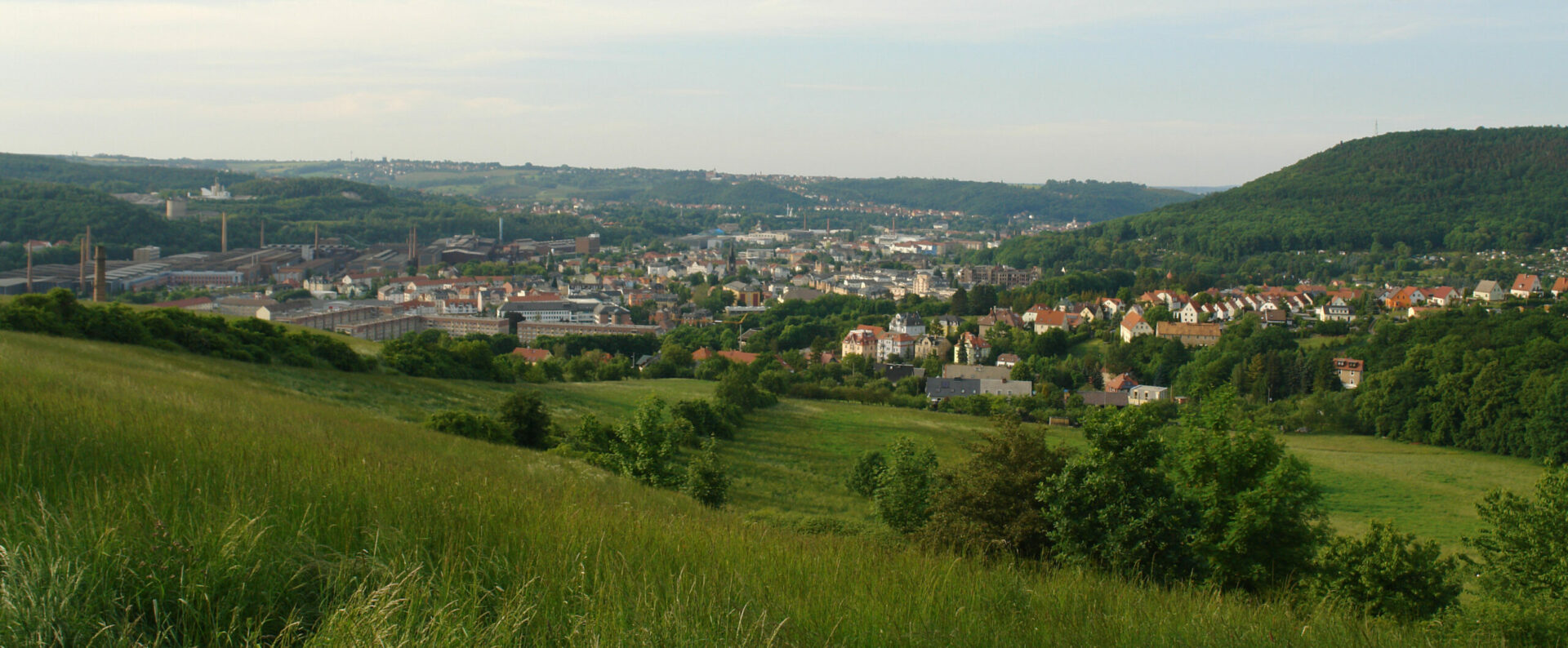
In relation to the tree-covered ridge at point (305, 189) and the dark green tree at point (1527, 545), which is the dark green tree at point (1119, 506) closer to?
the dark green tree at point (1527, 545)

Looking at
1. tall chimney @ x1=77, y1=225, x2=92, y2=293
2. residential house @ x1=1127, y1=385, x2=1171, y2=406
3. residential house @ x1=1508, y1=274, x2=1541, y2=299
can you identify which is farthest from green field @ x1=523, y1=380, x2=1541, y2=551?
tall chimney @ x1=77, y1=225, x2=92, y2=293

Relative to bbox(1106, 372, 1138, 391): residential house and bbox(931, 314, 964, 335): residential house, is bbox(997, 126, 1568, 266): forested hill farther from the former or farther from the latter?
bbox(1106, 372, 1138, 391): residential house

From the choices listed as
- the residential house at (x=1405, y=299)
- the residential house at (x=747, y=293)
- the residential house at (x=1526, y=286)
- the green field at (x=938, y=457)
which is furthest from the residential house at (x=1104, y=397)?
the residential house at (x=747, y=293)

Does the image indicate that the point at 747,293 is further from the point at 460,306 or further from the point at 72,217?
the point at 72,217

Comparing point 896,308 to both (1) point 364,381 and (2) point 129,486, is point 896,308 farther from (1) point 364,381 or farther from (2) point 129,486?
(2) point 129,486

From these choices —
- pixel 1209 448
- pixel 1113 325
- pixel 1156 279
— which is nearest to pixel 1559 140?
pixel 1156 279

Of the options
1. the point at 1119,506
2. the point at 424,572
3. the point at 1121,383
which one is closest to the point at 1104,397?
the point at 1121,383
